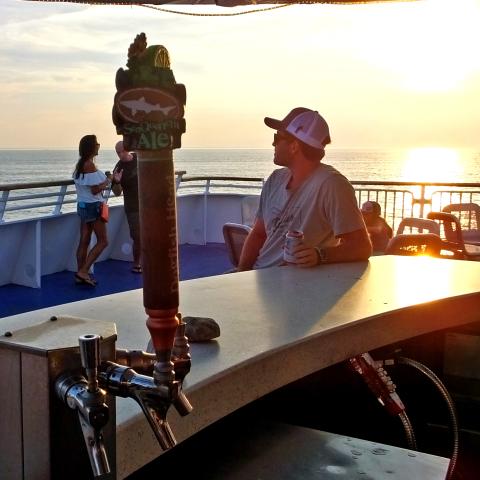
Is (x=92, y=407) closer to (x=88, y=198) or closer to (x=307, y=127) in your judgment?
(x=307, y=127)

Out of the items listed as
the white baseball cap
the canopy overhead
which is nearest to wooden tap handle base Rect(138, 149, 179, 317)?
the white baseball cap

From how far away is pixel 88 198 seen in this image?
7098 millimetres

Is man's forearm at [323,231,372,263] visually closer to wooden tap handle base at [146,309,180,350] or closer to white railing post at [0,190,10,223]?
wooden tap handle base at [146,309,180,350]

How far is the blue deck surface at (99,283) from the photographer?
6675mm

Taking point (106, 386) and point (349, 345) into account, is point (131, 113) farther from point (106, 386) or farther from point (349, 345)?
point (349, 345)

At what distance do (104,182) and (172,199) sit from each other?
21.4 ft

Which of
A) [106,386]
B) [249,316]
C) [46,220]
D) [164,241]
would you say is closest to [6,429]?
[106,386]

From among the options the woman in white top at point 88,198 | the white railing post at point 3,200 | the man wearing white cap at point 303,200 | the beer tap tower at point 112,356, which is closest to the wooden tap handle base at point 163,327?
the beer tap tower at point 112,356

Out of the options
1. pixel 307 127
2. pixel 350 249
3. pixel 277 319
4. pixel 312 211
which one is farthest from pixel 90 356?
pixel 307 127

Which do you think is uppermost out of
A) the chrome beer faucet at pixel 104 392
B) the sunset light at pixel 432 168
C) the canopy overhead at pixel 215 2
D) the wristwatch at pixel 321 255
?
the canopy overhead at pixel 215 2

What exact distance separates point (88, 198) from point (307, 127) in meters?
4.39

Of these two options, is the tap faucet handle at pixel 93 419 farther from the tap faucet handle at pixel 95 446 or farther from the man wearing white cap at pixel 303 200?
the man wearing white cap at pixel 303 200

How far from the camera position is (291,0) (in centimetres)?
404

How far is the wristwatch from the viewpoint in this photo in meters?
2.55
